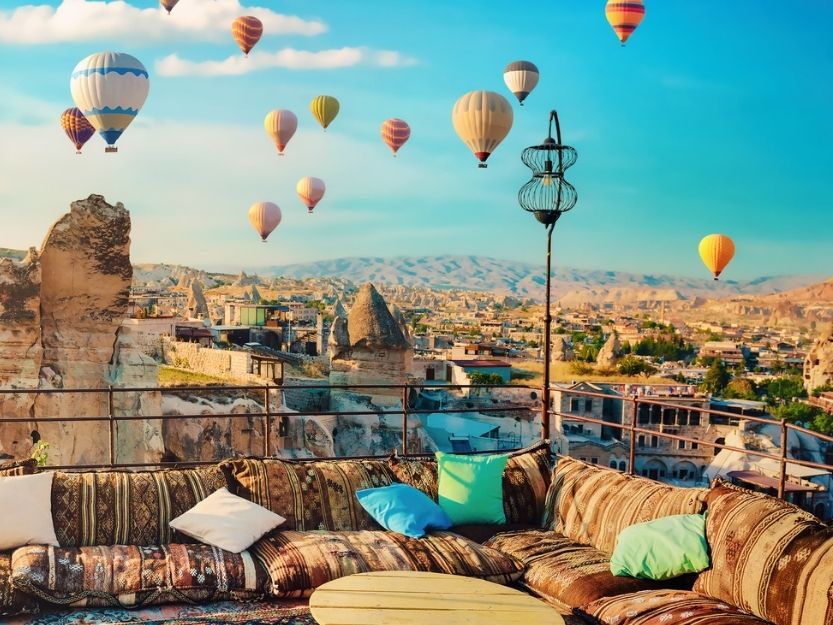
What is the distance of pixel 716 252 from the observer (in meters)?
22.8

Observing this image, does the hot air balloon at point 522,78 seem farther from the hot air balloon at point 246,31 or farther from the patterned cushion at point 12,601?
the patterned cushion at point 12,601

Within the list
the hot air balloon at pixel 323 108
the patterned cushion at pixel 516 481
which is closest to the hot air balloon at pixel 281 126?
the hot air balloon at pixel 323 108

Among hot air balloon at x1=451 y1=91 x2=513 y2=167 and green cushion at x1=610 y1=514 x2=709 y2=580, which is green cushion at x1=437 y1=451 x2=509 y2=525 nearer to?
green cushion at x1=610 y1=514 x2=709 y2=580

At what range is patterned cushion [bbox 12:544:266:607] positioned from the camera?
3656 mm

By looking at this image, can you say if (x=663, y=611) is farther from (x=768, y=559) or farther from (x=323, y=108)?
(x=323, y=108)

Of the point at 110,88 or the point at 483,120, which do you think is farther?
the point at 483,120

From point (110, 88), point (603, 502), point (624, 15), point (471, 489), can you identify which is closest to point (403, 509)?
point (471, 489)

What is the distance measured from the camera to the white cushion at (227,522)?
4141mm

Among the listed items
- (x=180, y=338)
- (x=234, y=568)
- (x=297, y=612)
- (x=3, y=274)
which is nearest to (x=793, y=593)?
(x=297, y=612)

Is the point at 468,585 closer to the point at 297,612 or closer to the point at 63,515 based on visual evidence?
the point at 297,612

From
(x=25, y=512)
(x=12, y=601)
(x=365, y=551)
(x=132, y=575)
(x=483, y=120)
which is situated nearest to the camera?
(x=12, y=601)

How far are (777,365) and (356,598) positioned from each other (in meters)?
64.4

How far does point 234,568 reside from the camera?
3.92 metres

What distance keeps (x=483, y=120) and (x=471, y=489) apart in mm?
13572
